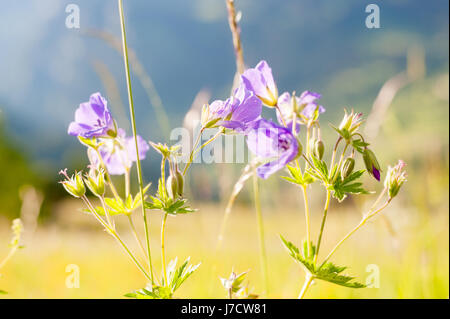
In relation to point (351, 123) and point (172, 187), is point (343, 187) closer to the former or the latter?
point (351, 123)

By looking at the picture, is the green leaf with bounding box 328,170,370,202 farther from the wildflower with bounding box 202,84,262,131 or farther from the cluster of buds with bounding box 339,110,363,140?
the wildflower with bounding box 202,84,262,131

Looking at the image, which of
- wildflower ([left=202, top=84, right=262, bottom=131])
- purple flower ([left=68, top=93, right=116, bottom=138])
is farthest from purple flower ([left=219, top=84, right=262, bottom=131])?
purple flower ([left=68, top=93, right=116, bottom=138])

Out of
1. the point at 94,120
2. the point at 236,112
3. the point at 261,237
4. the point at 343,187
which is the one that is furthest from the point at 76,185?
the point at 261,237

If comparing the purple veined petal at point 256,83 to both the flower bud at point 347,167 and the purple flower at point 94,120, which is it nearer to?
the flower bud at point 347,167

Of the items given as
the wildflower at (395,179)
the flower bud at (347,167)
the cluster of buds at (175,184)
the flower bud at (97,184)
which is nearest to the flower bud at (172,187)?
the cluster of buds at (175,184)
